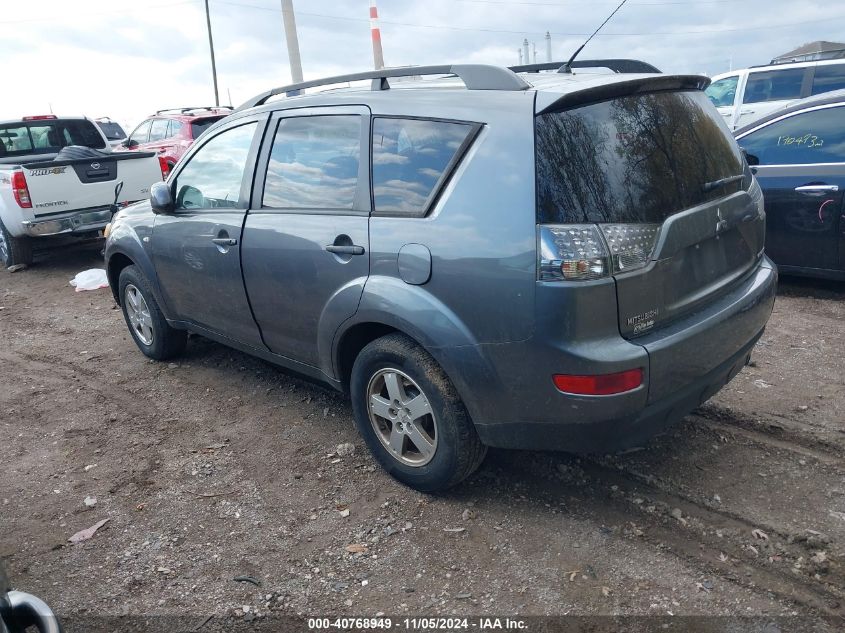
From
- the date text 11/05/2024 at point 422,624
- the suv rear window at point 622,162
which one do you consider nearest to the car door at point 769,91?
the suv rear window at point 622,162

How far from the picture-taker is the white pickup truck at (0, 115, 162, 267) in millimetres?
8195

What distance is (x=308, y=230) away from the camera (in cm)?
351

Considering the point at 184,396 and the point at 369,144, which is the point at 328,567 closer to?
the point at 369,144

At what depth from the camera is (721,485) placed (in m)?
3.25

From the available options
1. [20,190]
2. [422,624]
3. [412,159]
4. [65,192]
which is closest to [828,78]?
[412,159]

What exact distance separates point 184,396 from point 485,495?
242 centimetres

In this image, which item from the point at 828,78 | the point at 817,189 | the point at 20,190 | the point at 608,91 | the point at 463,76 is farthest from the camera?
the point at 828,78

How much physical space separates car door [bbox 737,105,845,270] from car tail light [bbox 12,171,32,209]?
25.0ft

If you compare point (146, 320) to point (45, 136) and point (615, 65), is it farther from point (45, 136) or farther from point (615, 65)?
point (45, 136)

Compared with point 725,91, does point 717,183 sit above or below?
below

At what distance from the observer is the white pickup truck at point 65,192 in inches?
323

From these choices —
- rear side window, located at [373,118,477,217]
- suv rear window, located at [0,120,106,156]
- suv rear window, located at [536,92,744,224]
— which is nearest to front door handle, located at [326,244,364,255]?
rear side window, located at [373,118,477,217]

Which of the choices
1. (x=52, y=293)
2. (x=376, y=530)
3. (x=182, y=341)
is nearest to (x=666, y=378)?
(x=376, y=530)

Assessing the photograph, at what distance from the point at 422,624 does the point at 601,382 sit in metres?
1.11
